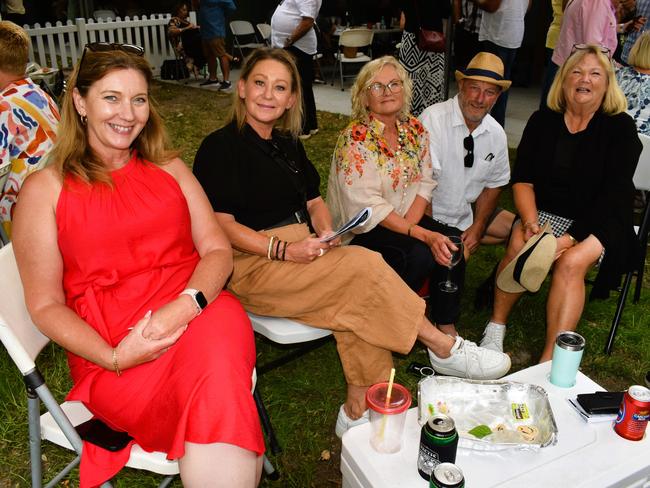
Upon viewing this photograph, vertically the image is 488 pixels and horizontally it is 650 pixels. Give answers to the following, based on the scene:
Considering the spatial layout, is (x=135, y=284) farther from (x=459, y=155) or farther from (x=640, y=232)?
(x=640, y=232)

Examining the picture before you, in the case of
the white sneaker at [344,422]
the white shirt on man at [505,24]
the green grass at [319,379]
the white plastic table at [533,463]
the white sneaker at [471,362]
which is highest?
the white shirt on man at [505,24]

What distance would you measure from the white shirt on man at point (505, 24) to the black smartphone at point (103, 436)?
14.2 feet

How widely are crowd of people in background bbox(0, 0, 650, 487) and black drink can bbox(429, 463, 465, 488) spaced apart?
1.66 feet

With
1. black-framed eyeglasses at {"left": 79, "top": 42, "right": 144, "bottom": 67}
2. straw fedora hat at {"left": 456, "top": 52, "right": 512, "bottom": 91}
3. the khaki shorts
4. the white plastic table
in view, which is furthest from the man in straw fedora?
the khaki shorts

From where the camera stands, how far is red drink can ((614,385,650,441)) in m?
1.67

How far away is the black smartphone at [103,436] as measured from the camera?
167cm

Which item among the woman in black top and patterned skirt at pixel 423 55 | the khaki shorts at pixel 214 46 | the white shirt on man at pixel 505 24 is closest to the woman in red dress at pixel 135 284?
the woman in black top and patterned skirt at pixel 423 55

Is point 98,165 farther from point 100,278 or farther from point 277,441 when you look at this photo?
point 277,441

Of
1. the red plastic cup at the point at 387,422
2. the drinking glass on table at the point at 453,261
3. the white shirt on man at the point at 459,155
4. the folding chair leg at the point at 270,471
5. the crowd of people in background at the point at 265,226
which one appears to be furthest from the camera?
the white shirt on man at the point at 459,155

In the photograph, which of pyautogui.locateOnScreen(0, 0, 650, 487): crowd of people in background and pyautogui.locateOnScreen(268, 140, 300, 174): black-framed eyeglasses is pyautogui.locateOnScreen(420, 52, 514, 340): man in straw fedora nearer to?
pyautogui.locateOnScreen(0, 0, 650, 487): crowd of people in background

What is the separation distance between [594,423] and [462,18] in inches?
159

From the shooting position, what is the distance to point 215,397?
1630 mm

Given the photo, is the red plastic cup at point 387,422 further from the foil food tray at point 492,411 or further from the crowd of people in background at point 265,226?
the crowd of people in background at point 265,226

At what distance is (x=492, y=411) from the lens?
1843 mm
